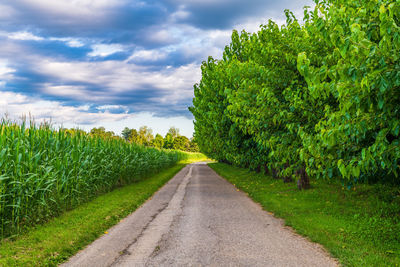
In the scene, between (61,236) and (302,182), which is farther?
(302,182)

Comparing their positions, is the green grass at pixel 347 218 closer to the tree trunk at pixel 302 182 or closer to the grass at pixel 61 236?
the tree trunk at pixel 302 182

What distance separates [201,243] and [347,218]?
4840 millimetres

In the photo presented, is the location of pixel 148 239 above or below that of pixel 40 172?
below

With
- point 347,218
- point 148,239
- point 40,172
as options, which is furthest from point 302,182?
point 40,172

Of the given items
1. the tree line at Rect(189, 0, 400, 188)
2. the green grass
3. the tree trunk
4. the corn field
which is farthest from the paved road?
the tree trunk

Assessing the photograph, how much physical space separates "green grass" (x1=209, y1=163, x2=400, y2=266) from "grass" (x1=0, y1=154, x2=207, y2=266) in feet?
17.0

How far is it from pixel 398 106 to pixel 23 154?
27.5 ft

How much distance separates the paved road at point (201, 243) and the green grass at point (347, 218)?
0.49m

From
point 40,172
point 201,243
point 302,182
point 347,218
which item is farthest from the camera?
point 302,182

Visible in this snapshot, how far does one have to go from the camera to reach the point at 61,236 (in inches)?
292

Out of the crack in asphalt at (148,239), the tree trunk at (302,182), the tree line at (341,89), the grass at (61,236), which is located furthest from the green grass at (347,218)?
the grass at (61,236)

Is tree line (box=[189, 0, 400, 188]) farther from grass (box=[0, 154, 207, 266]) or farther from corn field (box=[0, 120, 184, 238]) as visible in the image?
corn field (box=[0, 120, 184, 238])

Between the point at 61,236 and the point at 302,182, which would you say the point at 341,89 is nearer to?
the point at 61,236

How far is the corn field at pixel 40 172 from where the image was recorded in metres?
7.54
